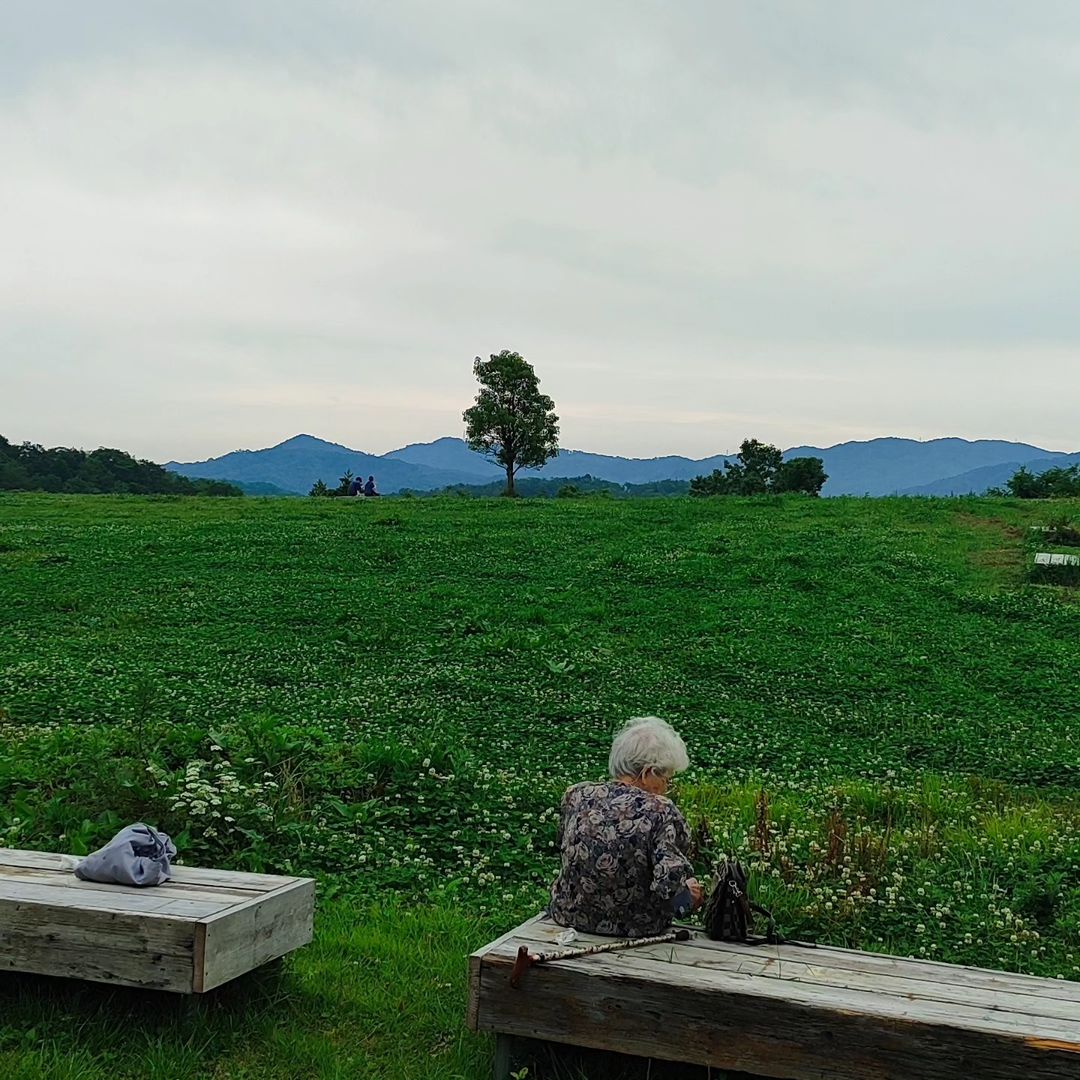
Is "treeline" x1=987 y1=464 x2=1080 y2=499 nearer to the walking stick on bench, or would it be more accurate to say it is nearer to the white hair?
the white hair

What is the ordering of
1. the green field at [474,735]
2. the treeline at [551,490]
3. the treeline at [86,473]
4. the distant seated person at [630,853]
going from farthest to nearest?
the treeline at [86,473] → the treeline at [551,490] → the green field at [474,735] → the distant seated person at [630,853]

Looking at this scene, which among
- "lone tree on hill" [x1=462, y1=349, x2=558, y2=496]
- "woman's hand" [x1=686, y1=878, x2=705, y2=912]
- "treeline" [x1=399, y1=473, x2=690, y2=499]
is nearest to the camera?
"woman's hand" [x1=686, y1=878, x2=705, y2=912]

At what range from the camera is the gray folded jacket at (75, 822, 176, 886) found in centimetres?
602

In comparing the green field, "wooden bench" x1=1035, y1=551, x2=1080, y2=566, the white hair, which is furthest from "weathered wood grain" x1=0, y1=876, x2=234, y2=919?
"wooden bench" x1=1035, y1=551, x2=1080, y2=566

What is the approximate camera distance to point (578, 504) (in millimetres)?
37594

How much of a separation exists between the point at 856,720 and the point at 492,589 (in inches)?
365

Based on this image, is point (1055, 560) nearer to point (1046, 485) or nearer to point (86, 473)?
point (1046, 485)

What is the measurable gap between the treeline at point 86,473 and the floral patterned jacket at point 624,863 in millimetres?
66296

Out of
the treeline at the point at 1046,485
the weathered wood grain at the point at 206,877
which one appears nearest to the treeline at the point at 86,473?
the treeline at the point at 1046,485

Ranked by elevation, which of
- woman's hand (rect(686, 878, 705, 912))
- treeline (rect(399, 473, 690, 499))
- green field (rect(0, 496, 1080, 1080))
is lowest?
green field (rect(0, 496, 1080, 1080))

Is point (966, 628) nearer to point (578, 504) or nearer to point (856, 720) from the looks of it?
point (856, 720)

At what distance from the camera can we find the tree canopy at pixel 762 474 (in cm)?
7781

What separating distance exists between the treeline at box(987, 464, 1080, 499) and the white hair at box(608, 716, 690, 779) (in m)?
33.8

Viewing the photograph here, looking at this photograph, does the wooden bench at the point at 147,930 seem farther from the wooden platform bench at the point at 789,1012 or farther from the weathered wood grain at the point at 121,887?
the wooden platform bench at the point at 789,1012
